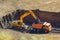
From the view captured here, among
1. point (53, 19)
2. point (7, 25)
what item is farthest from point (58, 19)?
point (7, 25)

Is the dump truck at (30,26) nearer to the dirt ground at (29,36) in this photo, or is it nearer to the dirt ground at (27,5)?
the dirt ground at (29,36)

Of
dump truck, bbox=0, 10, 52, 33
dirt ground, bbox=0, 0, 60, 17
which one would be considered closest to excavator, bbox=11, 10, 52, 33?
dump truck, bbox=0, 10, 52, 33

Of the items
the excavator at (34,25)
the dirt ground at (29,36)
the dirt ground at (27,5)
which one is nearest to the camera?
the dirt ground at (29,36)

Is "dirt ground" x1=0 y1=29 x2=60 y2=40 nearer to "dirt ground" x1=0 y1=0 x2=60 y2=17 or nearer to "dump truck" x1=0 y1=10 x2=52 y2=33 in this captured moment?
"dump truck" x1=0 y1=10 x2=52 y2=33

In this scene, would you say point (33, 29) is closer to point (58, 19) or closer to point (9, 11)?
point (58, 19)

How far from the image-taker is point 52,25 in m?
21.8

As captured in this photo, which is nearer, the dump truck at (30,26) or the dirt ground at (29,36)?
the dirt ground at (29,36)

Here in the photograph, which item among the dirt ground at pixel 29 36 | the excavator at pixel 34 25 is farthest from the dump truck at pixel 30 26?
the dirt ground at pixel 29 36

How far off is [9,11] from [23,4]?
2204mm

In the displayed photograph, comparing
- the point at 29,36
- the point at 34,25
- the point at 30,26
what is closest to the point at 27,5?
the point at 30,26

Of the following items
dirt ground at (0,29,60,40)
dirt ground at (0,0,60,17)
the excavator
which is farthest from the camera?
dirt ground at (0,0,60,17)

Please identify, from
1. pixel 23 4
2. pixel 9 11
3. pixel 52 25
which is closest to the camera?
pixel 52 25

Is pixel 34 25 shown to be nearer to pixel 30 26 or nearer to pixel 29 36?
pixel 30 26

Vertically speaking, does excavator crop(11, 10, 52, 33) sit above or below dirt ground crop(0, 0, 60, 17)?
below
